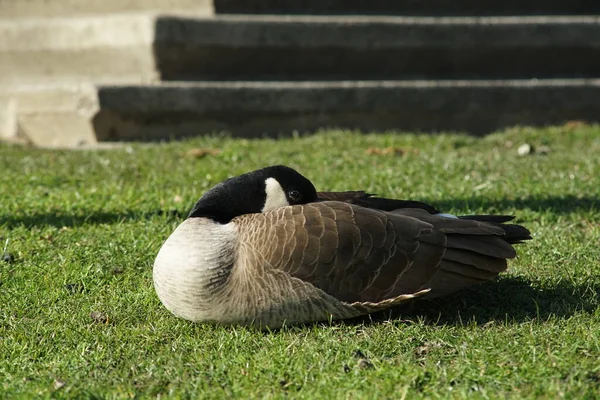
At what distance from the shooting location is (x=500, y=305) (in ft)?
15.5

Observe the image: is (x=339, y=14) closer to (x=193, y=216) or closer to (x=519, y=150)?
(x=519, y=150)

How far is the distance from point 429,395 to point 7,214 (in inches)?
160

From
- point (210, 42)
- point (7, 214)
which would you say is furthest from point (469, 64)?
point (7, 214)

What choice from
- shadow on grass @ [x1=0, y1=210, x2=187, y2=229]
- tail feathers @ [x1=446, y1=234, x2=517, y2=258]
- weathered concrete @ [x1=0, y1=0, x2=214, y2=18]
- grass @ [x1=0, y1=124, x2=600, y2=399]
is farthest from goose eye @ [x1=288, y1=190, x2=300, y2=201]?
weathered concrete @ [x1=0, y1=0, x2=214, y2=18]

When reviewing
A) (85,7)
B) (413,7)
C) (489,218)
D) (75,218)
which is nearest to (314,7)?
(413,7)

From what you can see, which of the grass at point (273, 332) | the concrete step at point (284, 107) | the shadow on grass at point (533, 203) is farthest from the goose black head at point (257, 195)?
the concrete step at point (284, 107)

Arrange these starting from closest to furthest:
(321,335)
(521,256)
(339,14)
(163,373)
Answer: (163,373) → (321,335) → (521,256) → (339,14)

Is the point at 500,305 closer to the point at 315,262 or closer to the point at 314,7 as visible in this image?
the point at 315,262

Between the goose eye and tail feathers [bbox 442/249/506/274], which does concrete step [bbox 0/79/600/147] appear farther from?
tail feathers [bbox 442/249/506/274]

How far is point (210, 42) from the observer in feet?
33.3

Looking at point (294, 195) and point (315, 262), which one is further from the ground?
point (294, 195)

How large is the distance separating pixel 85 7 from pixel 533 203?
682 cm

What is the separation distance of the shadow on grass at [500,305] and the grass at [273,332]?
14 mm

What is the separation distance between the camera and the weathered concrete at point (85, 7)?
10.6 m
